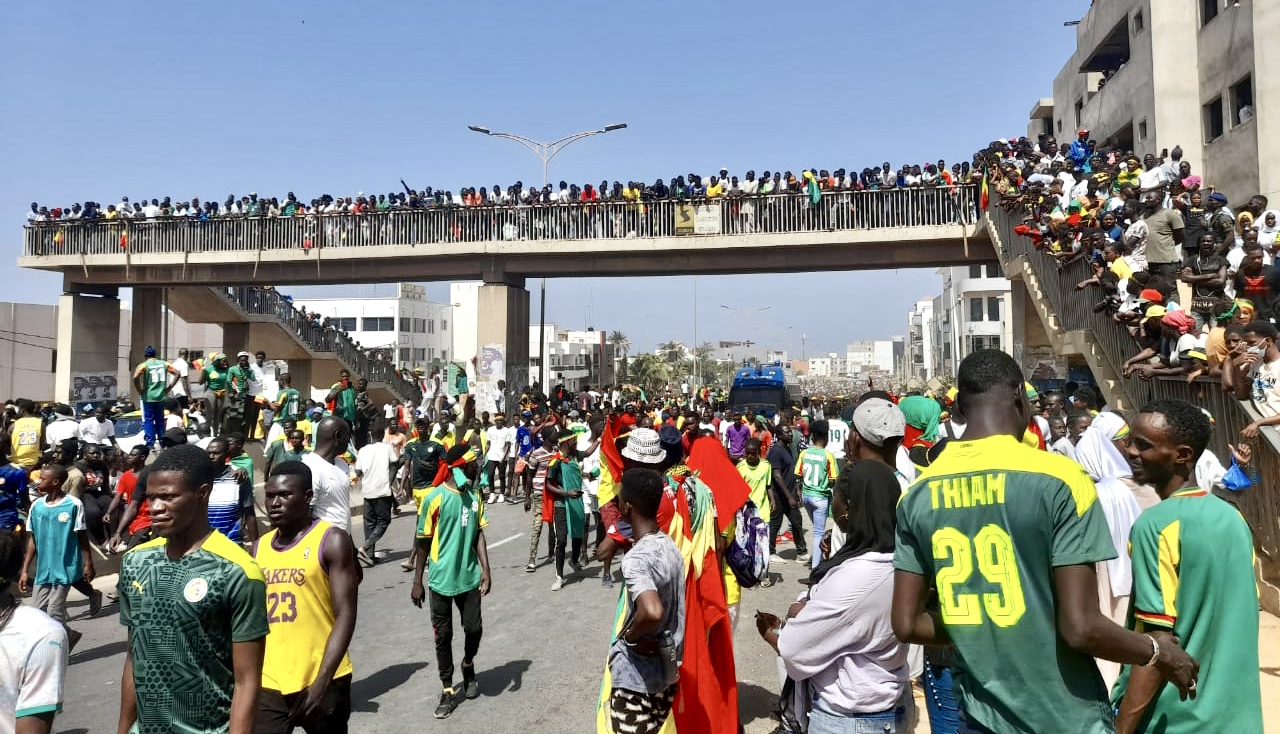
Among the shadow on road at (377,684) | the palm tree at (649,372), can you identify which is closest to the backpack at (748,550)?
the shadow on road at (377,684)

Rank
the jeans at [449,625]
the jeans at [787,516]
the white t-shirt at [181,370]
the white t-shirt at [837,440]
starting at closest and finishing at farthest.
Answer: the jeans at [449,625] < the jeans at [787,516] < the white t-shirt at [837,440] < the white t-shirt at [181,370]

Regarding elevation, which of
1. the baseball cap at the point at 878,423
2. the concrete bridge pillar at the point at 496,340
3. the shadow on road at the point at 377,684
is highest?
the concrete bridge pillar at the point at 496,340

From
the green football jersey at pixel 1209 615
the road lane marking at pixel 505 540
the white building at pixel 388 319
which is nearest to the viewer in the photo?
the green football jersey at pixel 1209 615

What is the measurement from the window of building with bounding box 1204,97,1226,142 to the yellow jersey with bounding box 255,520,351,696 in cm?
2184

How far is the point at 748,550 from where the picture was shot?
503 cm

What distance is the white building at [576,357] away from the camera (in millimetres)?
83125

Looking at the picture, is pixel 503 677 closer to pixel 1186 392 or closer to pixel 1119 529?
pixel 1119 529

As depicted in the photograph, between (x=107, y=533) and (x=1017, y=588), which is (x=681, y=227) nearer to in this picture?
(x=107, y=533)

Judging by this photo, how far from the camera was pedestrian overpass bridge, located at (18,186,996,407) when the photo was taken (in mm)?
19578

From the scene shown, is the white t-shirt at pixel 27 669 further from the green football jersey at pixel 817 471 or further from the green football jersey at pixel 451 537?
the green football jersey at pixel 817 471

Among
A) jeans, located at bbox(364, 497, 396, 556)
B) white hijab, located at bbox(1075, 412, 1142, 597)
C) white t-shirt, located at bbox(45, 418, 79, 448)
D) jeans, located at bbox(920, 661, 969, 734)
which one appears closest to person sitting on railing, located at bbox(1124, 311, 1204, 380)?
white hijab, located at bbox(1075, 412, 1142, 597)

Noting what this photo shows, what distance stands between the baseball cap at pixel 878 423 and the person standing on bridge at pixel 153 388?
508 inches

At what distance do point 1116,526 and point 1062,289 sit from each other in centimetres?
918

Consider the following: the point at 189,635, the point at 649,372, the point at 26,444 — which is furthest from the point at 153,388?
the point at 649,372
